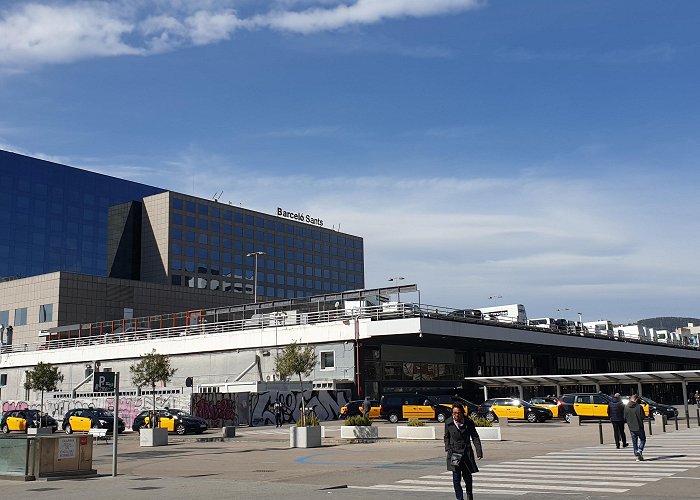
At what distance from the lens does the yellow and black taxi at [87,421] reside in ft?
153

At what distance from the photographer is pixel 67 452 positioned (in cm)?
2150

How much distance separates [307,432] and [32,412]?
28.0 m

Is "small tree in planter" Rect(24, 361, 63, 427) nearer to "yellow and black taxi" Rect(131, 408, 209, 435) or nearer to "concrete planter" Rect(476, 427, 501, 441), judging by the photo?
"yellow and black taxi" Rect(131, 408, 209, 435)

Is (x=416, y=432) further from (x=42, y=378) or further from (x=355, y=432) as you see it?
(x=42, y=378)

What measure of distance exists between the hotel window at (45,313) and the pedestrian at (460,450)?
3617 inches

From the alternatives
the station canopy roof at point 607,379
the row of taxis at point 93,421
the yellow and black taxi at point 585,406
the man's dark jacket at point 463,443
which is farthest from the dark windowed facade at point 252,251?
the man's dark jacket at point 463,443

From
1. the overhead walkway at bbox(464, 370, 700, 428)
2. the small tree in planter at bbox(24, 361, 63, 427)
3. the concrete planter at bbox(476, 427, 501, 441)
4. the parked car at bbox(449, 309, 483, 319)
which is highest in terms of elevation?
the parked car at bbox(449, 309, 483, 319)

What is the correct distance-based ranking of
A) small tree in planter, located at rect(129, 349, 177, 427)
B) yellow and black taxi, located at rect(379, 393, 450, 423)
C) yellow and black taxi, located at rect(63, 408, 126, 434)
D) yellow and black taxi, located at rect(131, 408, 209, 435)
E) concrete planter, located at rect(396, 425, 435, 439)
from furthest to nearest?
small tree in planter, located at rect(129, 349, 177, 427) → yellow and black taxi, located at rect(379, 393, 450, 423) → yellow and black taxi, located at rect(63, 408, 126, 434) → yellow and black taxi, located at rect(131, 408, 209, 435) → concrete planter, located at rect(396, 425, 435, 439)

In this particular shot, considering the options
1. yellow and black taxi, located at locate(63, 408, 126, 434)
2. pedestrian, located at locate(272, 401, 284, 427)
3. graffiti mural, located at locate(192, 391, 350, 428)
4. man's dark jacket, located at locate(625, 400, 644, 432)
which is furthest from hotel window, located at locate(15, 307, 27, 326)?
man's dark jacket, located at locate(625, 400, 644, 432)

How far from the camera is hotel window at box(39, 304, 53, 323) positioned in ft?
317

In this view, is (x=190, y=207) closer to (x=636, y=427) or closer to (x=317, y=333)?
(x=317, y=333)

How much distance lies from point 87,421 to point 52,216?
288 ft

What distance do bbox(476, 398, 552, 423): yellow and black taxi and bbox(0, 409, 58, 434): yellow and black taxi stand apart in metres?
27.2

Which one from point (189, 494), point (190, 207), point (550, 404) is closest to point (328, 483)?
point (189, 494)
